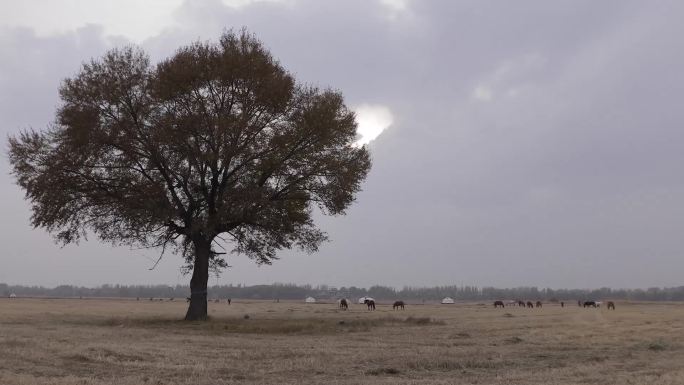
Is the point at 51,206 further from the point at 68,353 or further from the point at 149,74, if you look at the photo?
the point at 68,353

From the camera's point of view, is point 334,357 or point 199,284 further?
point 199,284

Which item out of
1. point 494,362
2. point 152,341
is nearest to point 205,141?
point 152,341

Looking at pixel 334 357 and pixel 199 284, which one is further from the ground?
pixel 199 284

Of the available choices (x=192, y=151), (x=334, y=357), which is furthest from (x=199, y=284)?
(x=334, y=357)

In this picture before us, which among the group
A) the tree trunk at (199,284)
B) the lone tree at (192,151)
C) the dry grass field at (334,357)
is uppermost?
the lone tree at (192,151)

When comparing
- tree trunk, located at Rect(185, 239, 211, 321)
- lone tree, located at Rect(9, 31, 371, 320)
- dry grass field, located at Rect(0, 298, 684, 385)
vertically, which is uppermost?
lone tree, located at Rect(9, 31, 371, 320)

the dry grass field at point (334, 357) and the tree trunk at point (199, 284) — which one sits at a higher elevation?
the tree trunk at point (199, 284)

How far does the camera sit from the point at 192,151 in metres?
32.8

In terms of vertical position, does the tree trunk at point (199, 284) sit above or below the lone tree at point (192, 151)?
below

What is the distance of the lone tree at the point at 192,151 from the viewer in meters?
32.8

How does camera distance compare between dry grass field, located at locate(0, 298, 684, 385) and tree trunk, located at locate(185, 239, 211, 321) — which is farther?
tree trunk, located at locate(185, 239, 211, 321)

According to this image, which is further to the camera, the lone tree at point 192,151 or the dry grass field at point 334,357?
the lone tree at point 192,151

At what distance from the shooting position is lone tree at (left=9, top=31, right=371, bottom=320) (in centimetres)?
3278

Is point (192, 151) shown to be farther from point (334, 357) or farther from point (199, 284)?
point (334, 357)
